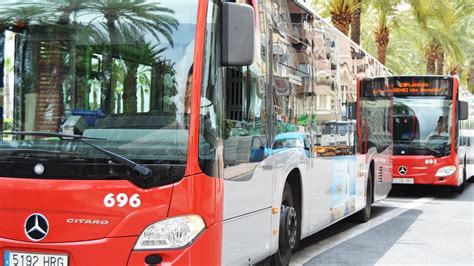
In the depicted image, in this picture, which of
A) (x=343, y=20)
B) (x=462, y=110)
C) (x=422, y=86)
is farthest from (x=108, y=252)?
(x=343, y=20)

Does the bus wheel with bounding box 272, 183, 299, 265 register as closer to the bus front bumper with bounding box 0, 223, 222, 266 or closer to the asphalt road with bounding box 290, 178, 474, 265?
the asphalt road with bounding box 290, 178, 474, 265

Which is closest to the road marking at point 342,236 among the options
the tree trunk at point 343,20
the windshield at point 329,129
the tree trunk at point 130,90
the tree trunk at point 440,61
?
the windshield at point 329,129

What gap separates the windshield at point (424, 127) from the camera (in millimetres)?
16609

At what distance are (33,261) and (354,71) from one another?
762cm

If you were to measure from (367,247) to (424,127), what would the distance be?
27.8 feet

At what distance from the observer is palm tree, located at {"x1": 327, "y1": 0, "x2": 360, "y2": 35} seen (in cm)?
2116

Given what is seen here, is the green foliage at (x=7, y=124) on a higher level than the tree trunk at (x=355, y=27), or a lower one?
lower

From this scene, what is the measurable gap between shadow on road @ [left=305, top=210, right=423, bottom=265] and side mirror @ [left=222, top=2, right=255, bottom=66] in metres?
3.72

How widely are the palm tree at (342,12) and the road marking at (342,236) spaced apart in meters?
8.05

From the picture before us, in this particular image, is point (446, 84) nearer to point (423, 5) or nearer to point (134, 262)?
point (423, 5)

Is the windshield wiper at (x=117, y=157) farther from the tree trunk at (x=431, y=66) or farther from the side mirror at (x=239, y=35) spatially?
the tree trunk at (x=431, y=66)

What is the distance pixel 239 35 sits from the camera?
4.79 m

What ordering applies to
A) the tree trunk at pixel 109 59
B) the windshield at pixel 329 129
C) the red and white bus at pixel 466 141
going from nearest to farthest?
1. the tree trunk at pixel 109 59
2. the windshield at pixel 329 129
3. the red and white bus at pixel 466 141

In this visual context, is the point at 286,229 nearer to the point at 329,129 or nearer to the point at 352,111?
the point at 329,129
